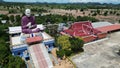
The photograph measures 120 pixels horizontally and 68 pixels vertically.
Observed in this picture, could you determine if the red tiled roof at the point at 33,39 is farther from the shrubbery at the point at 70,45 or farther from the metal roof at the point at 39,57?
the shrubbery at the point at 70,45

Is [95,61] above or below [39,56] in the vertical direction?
below

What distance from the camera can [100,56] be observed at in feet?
78.7

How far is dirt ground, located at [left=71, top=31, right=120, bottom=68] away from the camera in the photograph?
2134cm

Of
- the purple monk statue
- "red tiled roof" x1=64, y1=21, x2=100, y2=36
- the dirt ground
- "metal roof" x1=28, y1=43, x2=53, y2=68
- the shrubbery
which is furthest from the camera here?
"red tiled roof" x1=64, y1=21, x2=100, y2=36

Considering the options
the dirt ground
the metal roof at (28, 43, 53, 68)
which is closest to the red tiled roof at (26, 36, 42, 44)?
the metal roof at (28, 43, 53, 68)

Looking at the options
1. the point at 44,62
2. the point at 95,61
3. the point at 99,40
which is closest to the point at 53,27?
the point at 99,40

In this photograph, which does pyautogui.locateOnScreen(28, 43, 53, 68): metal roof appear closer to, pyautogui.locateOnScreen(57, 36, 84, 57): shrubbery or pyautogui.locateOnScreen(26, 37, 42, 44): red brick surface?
pyautogui.locateOnScreen(26, 37, 42, 44): red brick surface

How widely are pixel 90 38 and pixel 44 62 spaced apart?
49.6ft

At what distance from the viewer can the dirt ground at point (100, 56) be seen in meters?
A: 21.3

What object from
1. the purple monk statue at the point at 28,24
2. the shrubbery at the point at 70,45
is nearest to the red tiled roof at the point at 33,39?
the purple monk statue at the point at 28,24

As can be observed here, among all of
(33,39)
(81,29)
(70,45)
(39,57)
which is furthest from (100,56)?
(33,39)

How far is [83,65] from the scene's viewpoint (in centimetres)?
2117

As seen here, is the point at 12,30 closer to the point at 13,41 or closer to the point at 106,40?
the point at 13,41

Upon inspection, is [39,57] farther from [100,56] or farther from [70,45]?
[100,56]
